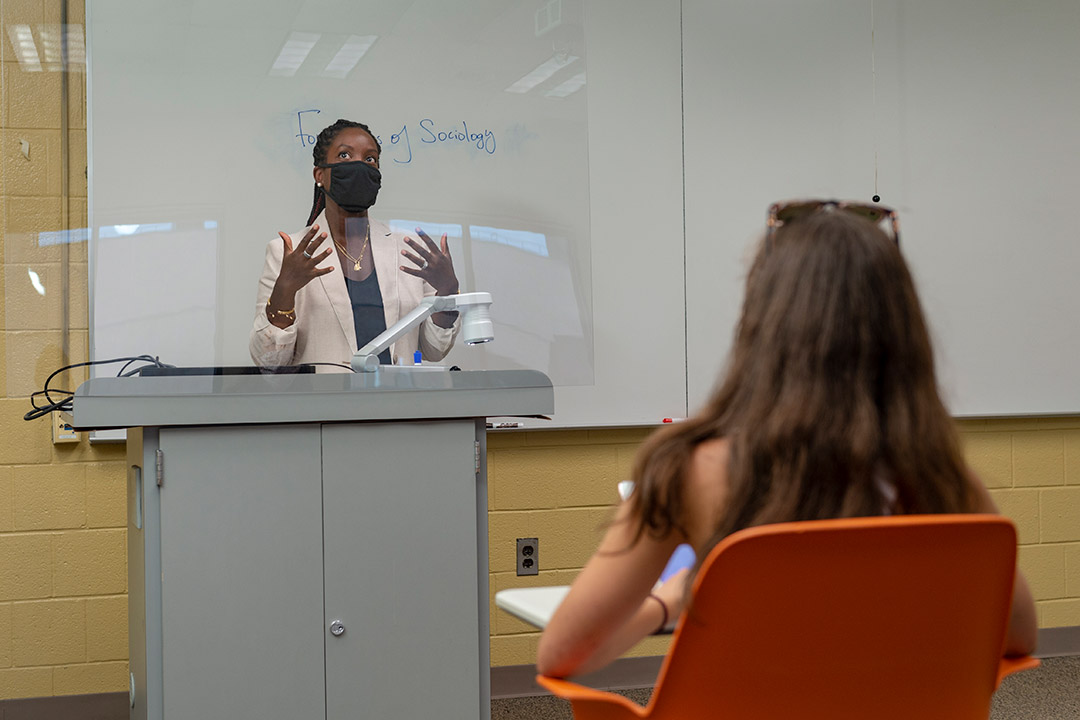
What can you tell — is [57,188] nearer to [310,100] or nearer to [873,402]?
[310,100]

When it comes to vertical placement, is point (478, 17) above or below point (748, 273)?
above

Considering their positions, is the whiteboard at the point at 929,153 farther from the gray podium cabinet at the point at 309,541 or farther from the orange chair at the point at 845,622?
the orange chair at the point at 845,622

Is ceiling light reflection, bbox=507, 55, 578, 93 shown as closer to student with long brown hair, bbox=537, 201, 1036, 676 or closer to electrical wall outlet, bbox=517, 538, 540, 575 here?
electrical wall outlet, bbox=517, 538, 540, 575

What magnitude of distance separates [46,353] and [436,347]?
3.79 feet

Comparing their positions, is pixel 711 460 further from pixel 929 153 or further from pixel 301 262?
pixel 929 153

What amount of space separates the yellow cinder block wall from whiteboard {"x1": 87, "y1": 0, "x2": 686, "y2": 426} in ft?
0.44

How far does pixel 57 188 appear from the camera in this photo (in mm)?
2750

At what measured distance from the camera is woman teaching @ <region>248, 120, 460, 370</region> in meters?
2.34

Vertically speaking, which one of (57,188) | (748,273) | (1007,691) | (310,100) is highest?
(310,100)

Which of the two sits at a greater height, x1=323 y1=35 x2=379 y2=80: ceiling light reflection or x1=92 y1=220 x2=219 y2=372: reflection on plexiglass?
x1=323 y1=35 x2=379 y2=80: ceiling light reflection

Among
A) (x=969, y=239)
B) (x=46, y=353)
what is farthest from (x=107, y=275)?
(x=969, y=239)

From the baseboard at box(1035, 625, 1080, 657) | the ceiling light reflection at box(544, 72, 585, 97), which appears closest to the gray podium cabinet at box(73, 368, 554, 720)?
the ceiling light reflection at box(544, 72, 585, 97)

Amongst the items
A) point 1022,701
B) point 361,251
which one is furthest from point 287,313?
point 1022,701

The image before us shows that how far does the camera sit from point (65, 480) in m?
2.86
